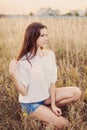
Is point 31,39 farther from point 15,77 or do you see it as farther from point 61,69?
point 61,69

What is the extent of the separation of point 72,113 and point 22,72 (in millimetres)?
542

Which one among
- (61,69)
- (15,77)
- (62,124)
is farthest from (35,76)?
(61,69)

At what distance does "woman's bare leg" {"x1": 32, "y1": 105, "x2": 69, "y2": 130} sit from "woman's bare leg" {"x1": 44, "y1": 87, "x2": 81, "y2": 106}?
14 centimetres

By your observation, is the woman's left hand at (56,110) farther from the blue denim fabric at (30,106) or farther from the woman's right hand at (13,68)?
the woman's right hand at (13,68)

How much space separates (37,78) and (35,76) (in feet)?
0.08

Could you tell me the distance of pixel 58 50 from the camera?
6.04 meters

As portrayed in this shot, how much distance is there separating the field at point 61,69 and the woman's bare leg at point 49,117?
58 millimetres

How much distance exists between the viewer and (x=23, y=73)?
3699 millimetres

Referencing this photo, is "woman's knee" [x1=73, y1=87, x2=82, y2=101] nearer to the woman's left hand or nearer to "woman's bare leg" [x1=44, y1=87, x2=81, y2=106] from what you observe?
"woman's bare leg" [x1=44, y1=87, x2=81, y2=106]

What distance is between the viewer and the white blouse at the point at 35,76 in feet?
12.1

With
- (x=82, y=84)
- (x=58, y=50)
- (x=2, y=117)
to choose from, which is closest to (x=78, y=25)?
(x=58, y=50)

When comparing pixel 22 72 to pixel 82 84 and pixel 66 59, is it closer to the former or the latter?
pixel 82 84

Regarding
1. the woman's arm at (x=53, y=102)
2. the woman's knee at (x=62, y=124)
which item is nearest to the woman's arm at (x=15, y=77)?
the woman's arm at (x=53, y=102)

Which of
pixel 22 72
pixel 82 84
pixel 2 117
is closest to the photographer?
pixel 22 72
